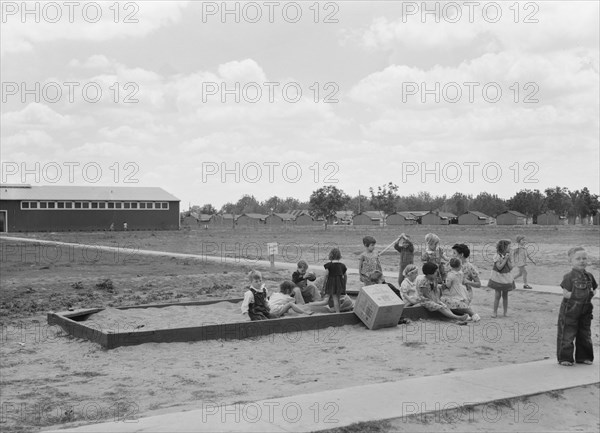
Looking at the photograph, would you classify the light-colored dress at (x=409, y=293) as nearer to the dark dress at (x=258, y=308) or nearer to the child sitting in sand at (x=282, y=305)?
the child sitting in sand at (x=282, y=305)

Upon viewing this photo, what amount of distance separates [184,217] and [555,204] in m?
71.5

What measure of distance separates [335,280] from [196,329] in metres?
2.93

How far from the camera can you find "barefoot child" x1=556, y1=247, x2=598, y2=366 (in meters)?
8.50

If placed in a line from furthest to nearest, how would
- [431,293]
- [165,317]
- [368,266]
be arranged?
[368,266]
[431,293]
[165,317]

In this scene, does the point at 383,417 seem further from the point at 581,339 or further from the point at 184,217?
the point at 184,217

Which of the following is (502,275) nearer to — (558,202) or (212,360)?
(212,360)

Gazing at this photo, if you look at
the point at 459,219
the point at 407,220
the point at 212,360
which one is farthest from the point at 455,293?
the point at 459,219

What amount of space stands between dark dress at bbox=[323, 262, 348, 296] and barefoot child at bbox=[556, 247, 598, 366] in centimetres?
407

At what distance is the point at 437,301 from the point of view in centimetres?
1234

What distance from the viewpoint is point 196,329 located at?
988 cm

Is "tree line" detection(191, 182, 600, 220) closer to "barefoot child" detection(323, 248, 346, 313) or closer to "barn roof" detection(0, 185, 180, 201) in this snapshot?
"barn roof" detection(0, 185, 180, 201)

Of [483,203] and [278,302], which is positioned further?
[483,203]

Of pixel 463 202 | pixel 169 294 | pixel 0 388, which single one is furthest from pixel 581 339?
pixel 463 202

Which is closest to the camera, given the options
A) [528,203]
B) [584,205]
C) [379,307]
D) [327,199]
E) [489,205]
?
[379,307]
